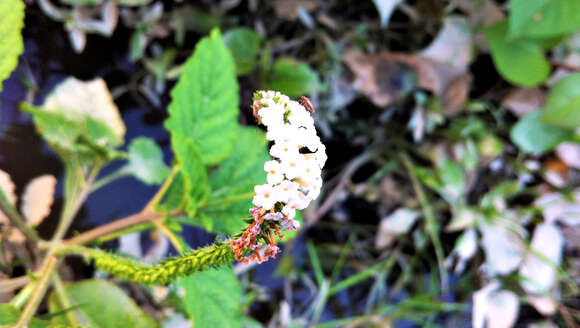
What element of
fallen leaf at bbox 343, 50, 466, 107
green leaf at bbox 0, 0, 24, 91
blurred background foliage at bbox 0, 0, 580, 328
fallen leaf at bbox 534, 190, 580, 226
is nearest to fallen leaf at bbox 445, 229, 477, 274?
blurred background foliage at bbox 0, 0, 580, 328

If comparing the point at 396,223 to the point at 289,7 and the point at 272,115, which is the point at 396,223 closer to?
the point at 289,7

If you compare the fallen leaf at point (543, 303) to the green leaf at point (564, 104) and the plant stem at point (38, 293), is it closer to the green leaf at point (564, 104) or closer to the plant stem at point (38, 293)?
the green leaf at point (564, 104)

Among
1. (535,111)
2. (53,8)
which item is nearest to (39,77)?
(53,8)

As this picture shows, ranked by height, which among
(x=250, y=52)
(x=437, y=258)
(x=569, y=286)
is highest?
(x=250, y=52)

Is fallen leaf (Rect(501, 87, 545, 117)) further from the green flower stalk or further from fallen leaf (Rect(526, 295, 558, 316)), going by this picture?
the green flower stalk

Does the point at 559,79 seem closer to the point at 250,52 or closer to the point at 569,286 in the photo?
the point at 569,286

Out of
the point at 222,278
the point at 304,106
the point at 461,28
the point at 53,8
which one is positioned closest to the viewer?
the point at 304,106

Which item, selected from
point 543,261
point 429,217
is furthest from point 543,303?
point 429,217
